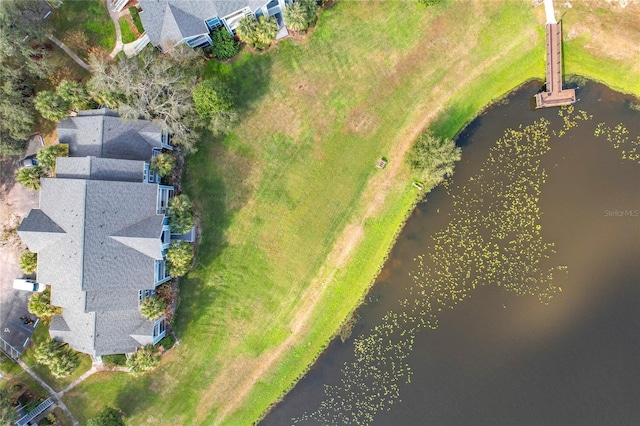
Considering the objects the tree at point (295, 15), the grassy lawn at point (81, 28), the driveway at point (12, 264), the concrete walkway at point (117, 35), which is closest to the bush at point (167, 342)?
the driveway at point (12, 264)

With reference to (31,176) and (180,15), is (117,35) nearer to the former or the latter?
(180,15)

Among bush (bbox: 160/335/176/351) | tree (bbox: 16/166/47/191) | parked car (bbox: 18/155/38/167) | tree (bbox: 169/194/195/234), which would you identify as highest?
parked car (bbox: 18/155/38/167)

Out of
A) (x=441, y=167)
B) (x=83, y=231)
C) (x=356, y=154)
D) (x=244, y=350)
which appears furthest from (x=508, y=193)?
(x=83, y=231)

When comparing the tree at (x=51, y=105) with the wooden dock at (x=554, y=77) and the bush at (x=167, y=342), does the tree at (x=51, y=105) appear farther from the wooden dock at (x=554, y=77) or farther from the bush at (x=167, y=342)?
the wooden dock at (x=554, y=77)

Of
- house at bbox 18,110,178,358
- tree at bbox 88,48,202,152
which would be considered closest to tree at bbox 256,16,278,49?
Answer: tree at bbox 88,48,202,152

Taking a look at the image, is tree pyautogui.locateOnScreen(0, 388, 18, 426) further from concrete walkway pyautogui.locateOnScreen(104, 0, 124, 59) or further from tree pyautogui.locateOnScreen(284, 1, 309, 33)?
tree pyautogui.locateOnScreen(284, 1, 309, 33)

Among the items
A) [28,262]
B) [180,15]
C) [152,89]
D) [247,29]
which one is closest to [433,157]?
[247,29]

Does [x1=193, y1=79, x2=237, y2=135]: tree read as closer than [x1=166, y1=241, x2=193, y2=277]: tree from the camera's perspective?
Yes
